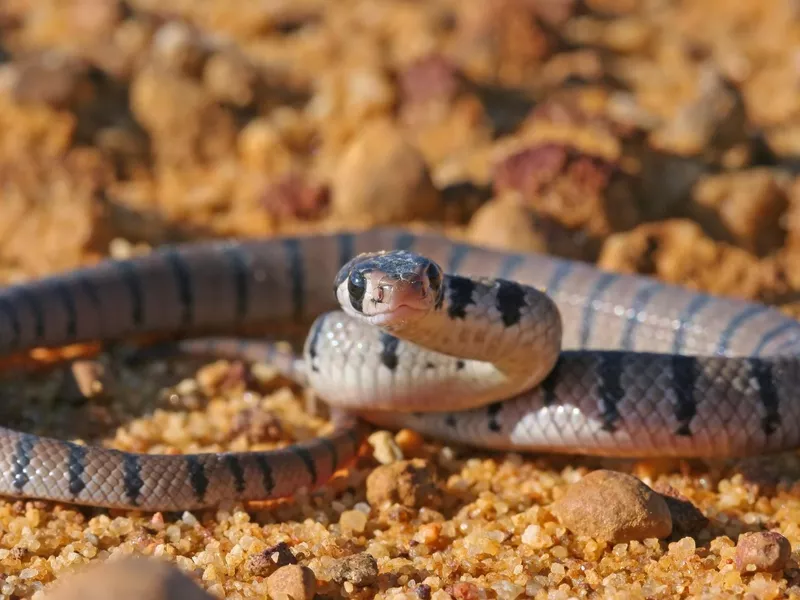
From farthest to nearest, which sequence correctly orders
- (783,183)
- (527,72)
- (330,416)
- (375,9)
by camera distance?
(375,9)
(527,72)
(783,183)
(330,416)

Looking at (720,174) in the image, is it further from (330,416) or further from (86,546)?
(86,546)

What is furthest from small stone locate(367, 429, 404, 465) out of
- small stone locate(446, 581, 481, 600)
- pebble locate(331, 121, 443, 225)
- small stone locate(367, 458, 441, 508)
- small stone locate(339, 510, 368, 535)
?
pebble locate(331, 121, 443, 225)

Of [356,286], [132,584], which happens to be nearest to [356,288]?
[356,286]

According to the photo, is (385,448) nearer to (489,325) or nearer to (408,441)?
(408,441)

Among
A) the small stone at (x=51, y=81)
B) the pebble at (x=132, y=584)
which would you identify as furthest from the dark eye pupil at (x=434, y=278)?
the small stone at (x=51, y=81)

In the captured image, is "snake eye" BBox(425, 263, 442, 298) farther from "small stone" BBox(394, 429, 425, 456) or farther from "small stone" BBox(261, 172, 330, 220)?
"small stone" BBox(261, 172, 330, 220)

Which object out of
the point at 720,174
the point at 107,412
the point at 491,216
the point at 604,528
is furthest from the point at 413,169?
the point at 604,528
